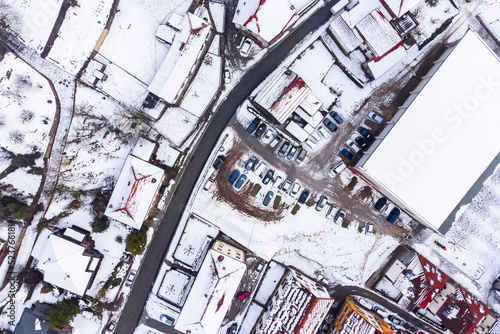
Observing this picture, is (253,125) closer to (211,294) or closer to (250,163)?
(250,163)

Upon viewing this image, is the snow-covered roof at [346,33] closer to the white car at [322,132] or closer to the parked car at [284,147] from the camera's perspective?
the white car at [322,132]

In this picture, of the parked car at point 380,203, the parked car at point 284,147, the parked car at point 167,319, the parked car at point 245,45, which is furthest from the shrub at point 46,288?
the parked car at point 380,203

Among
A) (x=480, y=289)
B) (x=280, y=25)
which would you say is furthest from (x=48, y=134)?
(x=480, y=289)

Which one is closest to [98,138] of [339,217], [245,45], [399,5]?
[245,45]

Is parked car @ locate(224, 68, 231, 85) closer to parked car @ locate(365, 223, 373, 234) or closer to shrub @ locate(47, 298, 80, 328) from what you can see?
parked car @ locate(365, 223, 373, 234)

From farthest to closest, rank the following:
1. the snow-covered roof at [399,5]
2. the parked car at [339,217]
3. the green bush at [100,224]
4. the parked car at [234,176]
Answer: the parked car at [339,217] → the parked car at [234,176] → the green bush at [100,224] → the snow-covered roof at [399,5]

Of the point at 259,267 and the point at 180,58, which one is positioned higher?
the point at 180,58
